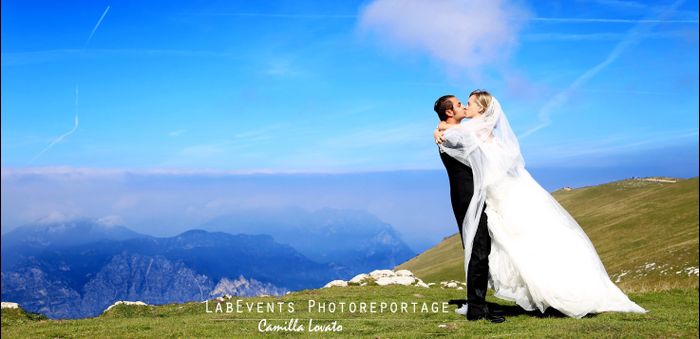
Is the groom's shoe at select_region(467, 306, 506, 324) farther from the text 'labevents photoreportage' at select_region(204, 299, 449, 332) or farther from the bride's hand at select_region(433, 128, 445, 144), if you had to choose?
the bride's hand at select_region(433, 128, 445, 144)

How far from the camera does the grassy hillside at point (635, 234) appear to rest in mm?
61719

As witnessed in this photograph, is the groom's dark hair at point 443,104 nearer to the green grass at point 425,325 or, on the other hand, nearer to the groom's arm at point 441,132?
the groom's arm at point 441,132

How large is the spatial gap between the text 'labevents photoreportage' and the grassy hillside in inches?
957

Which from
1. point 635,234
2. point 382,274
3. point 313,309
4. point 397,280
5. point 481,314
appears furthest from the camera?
point 635,234

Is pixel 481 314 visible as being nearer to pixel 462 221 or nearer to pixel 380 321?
pixel 462 221

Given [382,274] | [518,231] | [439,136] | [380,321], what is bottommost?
[380,321]

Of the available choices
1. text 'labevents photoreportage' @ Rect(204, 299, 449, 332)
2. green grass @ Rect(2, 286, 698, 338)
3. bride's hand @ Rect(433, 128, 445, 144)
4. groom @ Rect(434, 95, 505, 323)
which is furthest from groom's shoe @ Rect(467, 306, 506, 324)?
bride's hand @ Rect(433, 128, 445, 144)

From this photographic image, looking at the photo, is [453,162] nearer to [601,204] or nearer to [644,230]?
[644,230]

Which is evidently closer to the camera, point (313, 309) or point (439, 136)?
point (439, 136)

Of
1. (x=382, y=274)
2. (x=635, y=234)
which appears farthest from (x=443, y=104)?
(x=635, y=234)

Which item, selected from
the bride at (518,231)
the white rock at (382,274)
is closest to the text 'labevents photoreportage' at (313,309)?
the bride at (518,231)

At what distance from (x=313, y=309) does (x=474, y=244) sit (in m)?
7.05

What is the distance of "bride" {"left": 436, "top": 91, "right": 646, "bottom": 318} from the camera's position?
14977 millimetres

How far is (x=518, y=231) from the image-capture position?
598 inches
